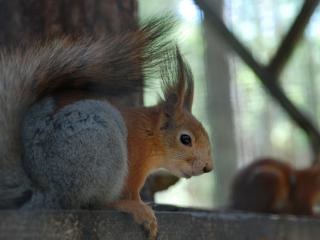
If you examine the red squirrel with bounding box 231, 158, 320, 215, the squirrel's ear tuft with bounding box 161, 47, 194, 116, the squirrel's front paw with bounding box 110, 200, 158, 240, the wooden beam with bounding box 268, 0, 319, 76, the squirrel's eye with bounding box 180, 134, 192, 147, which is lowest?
the red squirrel with bounding box 231, 158, 320, 215

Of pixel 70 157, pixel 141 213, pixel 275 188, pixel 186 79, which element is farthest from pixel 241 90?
pixel 70 157

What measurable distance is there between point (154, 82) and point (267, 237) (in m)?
0.93

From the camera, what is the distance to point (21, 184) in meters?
1.72

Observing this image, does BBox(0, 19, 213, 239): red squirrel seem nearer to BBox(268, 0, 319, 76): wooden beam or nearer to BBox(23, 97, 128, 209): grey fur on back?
BBox(23, 97, 128, 209): grey fur on back

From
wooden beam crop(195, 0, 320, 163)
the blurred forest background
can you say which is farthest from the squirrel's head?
wooden beam crop(195, 0, 320, 163)

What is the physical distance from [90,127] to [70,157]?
0.09m

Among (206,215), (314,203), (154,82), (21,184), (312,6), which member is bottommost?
(314,203)

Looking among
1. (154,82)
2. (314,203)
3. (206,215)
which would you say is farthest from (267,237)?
(314,203)

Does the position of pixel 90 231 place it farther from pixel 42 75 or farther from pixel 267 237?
pixel 267 237

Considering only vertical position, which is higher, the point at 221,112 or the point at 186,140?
the point at 186,140

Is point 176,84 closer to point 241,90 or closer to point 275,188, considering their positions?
point 275,188

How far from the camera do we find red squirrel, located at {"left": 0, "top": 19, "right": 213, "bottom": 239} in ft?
5.67

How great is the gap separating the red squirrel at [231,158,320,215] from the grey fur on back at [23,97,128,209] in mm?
2605

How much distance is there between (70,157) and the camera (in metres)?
1.72
